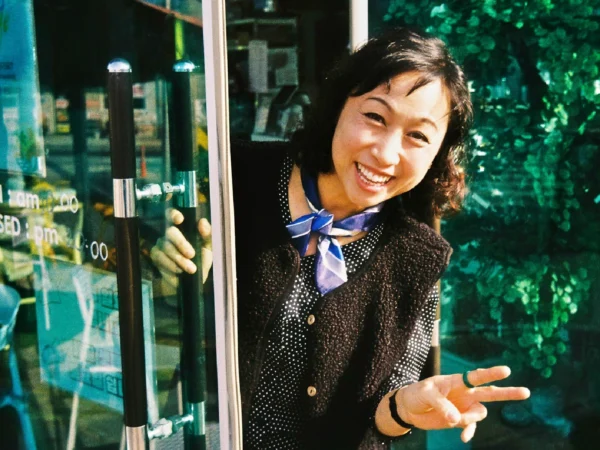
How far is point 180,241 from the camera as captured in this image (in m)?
1.57

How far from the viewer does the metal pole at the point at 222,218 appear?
138 cm

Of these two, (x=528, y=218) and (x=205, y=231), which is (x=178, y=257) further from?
(x=528, y=218)

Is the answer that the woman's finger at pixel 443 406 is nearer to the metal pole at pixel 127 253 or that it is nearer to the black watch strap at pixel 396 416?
the black watch strap at pixel 396 416

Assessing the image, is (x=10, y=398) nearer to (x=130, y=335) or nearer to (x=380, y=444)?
(x=130, y=335)

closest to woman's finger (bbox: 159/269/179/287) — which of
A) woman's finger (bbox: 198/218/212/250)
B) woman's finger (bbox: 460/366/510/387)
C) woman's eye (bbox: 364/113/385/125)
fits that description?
woman's finger (bbox: 198/218/212/250)

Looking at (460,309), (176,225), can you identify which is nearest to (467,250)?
(460,309)

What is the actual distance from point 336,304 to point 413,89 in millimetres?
511

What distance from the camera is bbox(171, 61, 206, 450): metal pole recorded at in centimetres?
151

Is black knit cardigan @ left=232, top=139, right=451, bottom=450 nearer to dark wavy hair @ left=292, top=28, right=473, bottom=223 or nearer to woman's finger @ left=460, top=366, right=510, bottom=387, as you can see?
dark wavy hair @ left=292, top=28, right=473, bottom=223

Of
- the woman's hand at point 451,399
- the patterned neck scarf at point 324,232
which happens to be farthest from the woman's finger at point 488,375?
the patterned neck scarf at point 324,232

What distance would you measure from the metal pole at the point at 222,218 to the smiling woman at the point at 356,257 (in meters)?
0.29

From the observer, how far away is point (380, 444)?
1.96m

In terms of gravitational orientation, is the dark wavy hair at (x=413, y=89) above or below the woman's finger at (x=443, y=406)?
above

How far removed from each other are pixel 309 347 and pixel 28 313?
664 mm
